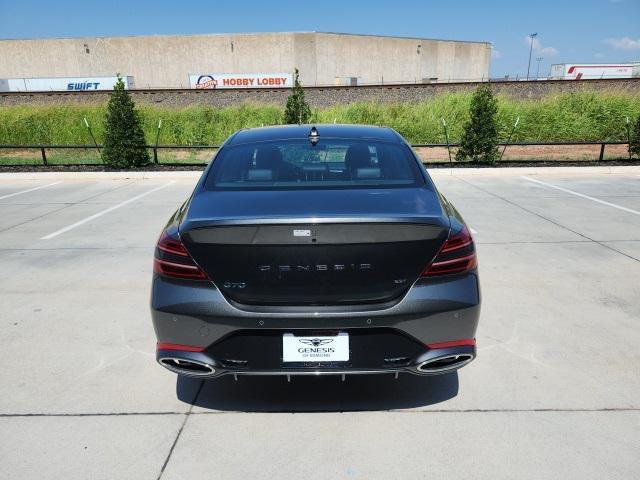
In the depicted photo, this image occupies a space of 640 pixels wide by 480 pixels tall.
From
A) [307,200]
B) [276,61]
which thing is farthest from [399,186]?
[276,61]

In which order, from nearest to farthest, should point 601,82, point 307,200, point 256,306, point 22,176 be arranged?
point 256,306
point 307,200
point 22,176
point 601,82

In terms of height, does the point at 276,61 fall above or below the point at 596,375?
above

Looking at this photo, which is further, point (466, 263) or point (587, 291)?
point (587, 291)

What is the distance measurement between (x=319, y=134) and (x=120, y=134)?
39.2 feet

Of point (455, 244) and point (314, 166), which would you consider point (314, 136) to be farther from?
point (455, 244)

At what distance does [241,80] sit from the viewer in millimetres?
58656

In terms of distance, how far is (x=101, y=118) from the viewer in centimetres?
2439

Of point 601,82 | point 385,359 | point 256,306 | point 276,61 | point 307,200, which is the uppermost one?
point 276,61

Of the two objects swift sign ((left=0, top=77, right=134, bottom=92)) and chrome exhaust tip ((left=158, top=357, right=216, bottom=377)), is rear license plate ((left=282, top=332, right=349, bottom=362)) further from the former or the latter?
swift sign ((left=0, top=77, right=134, bottom=92))

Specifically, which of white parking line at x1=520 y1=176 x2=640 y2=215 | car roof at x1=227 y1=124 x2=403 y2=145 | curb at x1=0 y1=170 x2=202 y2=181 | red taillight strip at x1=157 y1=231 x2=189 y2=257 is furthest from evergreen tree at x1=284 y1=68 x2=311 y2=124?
red taillight strip at x1=157 y1=231 x2=189 y2=257

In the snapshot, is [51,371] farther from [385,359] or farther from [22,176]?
[22,176]

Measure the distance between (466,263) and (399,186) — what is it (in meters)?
0.64

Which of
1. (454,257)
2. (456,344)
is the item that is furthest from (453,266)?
(456,344)

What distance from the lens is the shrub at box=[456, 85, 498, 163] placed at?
44.7 ft
